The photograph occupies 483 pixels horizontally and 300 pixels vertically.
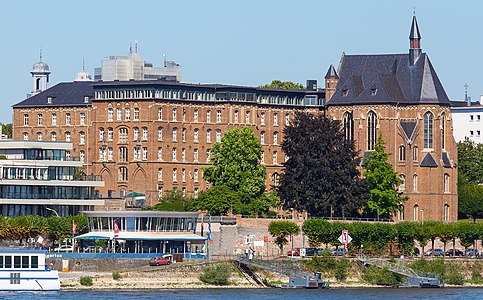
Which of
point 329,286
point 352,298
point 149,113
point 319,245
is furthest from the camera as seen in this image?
point 149,113

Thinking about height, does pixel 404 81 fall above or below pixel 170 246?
above

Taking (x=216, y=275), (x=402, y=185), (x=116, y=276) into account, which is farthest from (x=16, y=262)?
(x=402, y=185)

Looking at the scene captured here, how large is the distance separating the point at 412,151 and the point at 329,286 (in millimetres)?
43037

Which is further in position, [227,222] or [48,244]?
[227,222]

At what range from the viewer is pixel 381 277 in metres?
138

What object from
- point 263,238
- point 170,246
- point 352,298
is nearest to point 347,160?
point 263,238

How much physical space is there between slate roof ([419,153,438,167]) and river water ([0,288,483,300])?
41.4 metres

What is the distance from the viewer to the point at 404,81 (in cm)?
18038

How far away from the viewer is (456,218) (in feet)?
586

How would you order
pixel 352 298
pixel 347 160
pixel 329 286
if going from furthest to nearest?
pixel 347 160
pixel 329 286
pixel 352 298

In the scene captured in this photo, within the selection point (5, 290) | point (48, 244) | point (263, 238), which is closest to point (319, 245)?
point (263, 238)

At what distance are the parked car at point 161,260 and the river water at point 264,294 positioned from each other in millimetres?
4562

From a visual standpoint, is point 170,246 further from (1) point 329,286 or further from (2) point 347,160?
(2) point 347,160

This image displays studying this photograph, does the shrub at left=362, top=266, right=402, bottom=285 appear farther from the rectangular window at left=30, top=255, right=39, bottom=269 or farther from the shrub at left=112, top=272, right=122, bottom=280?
the rectangular window at left=30, top=255, right=39, bottom=269
